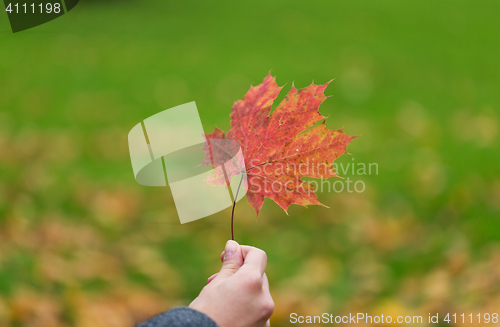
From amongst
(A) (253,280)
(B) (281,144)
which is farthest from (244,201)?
(A) (253,280)

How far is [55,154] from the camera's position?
2.39 metres

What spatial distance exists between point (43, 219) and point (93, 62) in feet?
6.98

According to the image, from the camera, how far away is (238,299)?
0.72m

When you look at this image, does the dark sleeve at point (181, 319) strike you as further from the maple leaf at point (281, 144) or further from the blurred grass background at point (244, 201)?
the blurred grass background at point (244, 201)

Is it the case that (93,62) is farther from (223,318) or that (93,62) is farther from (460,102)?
(223,318)

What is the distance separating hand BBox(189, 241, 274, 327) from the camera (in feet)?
2.32

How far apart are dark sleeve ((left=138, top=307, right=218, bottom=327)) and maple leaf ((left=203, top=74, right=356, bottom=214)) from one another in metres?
0.27

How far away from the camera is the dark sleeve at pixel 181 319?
625 millimetres

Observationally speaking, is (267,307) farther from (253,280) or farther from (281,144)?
(281,144)

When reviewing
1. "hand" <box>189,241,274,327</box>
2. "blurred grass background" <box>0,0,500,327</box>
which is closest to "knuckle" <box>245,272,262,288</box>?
"hand" <box>189,241,274,327</box>

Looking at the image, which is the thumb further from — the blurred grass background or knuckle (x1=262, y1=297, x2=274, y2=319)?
the blurred grass background

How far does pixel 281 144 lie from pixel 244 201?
126 cm

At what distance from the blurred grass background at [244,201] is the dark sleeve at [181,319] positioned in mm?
856

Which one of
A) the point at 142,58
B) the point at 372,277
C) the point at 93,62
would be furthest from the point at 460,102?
the point at 93,62
